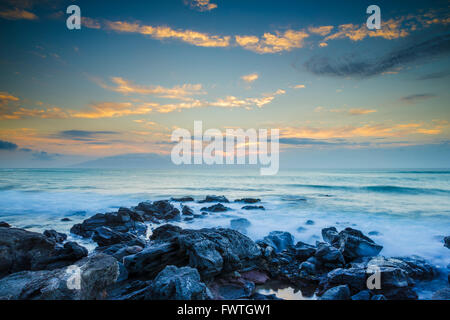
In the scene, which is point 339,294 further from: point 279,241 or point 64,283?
point 64,283

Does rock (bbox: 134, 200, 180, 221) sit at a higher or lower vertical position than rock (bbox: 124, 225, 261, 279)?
lower

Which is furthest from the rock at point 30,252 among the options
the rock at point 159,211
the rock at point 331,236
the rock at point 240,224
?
the rock at point 331,236

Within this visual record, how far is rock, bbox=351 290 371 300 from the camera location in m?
5.14

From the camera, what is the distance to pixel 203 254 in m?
6.06

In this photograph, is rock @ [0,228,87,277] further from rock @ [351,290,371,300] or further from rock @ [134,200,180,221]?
rock @ [351,290,371,300]

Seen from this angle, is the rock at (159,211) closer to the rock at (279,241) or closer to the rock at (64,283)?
the rock at (279,241)

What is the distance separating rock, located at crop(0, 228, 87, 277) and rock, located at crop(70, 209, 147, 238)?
462 centimetres

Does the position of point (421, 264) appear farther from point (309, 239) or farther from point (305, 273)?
point (309, 239)

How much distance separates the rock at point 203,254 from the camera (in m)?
5.97

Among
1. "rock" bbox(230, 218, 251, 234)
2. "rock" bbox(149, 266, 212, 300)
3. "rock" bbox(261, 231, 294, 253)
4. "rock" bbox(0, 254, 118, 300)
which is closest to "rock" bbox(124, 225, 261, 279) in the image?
"rock" bbox(0, 254, 118, 300)

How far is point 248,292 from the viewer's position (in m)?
5.75

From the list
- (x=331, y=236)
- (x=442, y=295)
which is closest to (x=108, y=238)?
(x=331, y=236)
